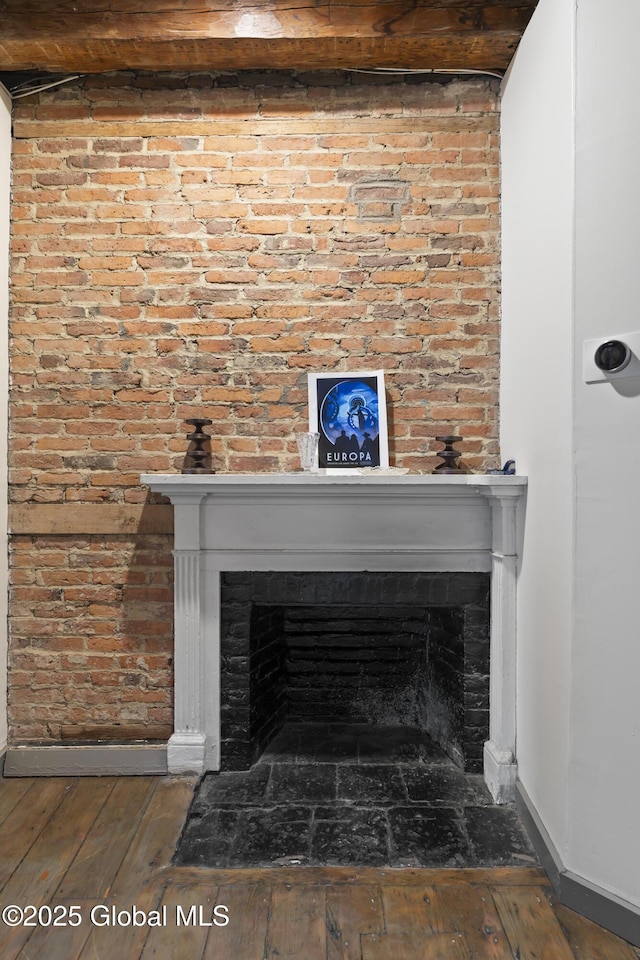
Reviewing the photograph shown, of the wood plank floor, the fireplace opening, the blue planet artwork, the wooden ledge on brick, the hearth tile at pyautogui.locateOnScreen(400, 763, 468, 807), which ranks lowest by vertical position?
the wood plank floor

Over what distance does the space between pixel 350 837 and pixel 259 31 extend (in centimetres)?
279

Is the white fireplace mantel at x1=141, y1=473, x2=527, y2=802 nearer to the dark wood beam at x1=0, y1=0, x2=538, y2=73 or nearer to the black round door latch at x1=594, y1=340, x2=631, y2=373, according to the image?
the black round door latch at x1=594, y1=340, x2=631, y2=373

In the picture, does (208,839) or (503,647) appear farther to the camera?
(503,647)

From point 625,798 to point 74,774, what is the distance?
1994mm

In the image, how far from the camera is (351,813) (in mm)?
2168

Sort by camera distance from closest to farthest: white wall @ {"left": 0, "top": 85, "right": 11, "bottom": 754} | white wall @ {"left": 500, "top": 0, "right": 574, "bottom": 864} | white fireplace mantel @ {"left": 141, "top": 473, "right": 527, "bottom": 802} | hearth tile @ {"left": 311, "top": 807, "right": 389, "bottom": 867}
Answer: white wall @ {"left": 500, "top": 0, "right": 574, "bottom": 864}
hearth tile @ {"left": 311, "top": 807, "right": 389, "bottom": 867}
white fireplace mantel @ {"left": 141, "top": 473, "right": 527, "bottom": 802}
white wall @ {"left": 0, "top": 85, "right": 11, "bottom": 754}

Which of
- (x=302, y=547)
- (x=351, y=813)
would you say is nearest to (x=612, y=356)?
(x=302, y=547)

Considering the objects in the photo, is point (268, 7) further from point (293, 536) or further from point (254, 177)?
point (293, 536)

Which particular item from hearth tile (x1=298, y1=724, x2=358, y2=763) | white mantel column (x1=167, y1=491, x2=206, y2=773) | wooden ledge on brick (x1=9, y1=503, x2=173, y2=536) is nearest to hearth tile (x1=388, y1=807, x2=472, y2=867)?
hearth tile (x1=298, y1=724, x2=358, y2=763)

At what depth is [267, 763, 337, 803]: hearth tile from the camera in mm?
2268

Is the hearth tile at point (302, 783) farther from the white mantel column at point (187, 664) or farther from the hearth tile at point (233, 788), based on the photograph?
the white mantel column at point (187, 664)

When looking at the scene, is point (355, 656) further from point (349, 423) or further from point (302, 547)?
point (349, 423)

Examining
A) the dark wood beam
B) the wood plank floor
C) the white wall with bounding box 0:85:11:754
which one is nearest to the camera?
the wood plank floor

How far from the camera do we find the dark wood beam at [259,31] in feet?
7.28
